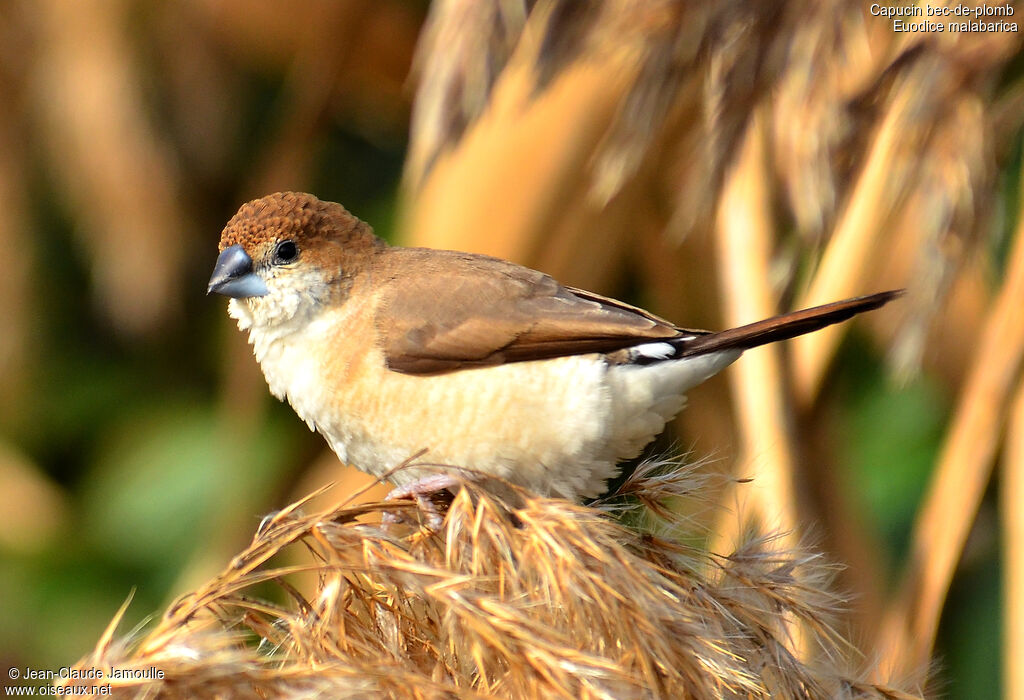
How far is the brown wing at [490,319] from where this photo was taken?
2.30 m

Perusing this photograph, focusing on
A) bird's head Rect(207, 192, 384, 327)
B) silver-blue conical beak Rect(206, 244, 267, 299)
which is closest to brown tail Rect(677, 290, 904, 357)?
bird's head Rect(207, 192, 384, 327)

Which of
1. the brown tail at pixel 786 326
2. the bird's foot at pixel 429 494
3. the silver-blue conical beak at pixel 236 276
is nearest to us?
the bird's foot at pixel 429 494

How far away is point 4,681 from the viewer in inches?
210

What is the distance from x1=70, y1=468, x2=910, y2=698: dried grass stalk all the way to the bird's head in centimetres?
72

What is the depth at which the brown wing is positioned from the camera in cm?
230

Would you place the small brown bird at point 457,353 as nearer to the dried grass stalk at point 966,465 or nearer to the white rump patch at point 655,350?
the white rump patch at point 655,350

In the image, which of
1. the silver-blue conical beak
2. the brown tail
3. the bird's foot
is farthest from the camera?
the silver-blue conical beak

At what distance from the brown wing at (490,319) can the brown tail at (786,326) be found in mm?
72

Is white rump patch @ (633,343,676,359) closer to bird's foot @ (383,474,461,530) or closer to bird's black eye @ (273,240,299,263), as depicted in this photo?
bird's foot @ (383,474,461,530)

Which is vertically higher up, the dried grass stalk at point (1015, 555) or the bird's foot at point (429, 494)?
the dried grass stalk at point (1015, 555)

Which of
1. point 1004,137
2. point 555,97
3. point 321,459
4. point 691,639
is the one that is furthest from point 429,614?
point 321,459

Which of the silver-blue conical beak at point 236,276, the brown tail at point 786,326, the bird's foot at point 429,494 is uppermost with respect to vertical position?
the brown tail at point 786,326

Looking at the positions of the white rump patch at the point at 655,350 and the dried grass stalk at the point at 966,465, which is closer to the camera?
the white rump patch at the point at 655,350

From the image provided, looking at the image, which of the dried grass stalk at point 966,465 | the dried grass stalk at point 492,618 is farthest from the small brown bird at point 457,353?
the dried grass stalk at point 966,465
